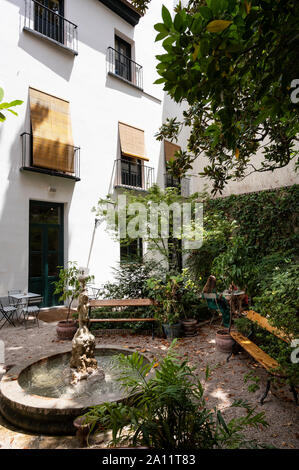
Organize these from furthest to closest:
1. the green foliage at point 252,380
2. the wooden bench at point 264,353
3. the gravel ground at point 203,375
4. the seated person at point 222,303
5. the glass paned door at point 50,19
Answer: the glass paned door at point 50,19 → the seated person at point 222,303 → the green foliage at point 252,380 → the wooden bench at point 264,353 → the gravel ground at point 203,375

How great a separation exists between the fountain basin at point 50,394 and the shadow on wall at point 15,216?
469cm

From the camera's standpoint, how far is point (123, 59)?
42.5 feet

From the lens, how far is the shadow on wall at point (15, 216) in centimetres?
842

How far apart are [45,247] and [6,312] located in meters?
2.60

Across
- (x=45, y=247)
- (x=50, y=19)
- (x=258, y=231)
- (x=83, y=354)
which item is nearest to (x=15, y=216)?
(x=45, y=247)

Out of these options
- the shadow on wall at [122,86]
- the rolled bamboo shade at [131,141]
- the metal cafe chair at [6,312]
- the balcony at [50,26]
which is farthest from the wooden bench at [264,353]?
the shadow on wall at [122,86]

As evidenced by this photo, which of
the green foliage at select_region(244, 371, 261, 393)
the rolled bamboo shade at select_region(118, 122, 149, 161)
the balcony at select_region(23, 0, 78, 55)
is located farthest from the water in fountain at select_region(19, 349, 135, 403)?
the balcony at select_region(23, 0, 78, 55)

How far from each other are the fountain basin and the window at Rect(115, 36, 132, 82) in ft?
40.8

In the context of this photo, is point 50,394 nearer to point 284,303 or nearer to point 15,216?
point 284,303

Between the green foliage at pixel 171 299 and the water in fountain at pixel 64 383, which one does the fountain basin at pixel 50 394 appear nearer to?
the water in fountain at pixel 64 383

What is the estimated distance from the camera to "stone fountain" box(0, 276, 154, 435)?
3023mm
